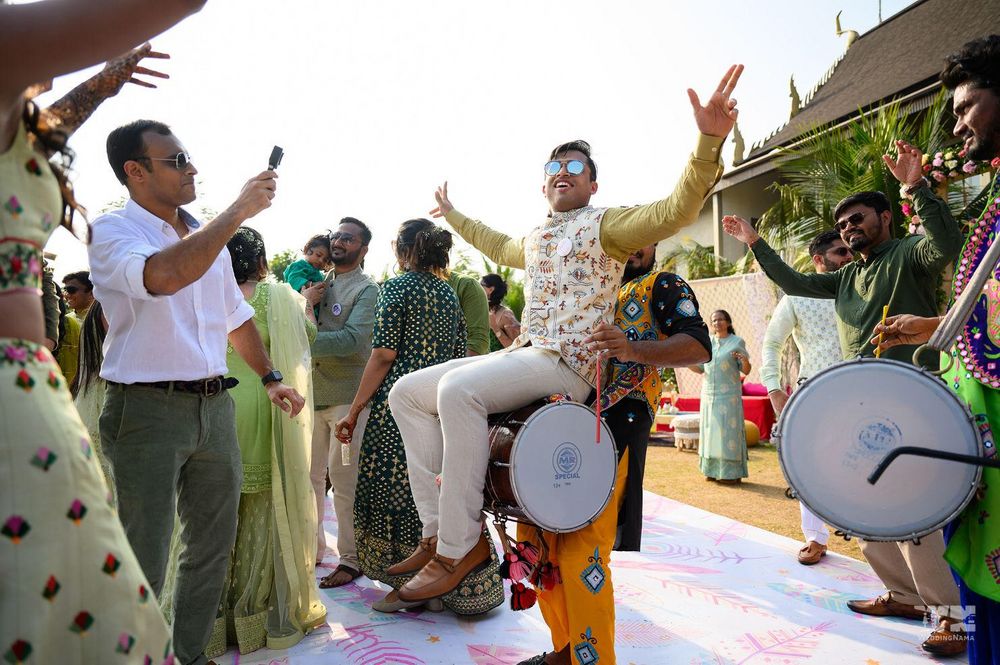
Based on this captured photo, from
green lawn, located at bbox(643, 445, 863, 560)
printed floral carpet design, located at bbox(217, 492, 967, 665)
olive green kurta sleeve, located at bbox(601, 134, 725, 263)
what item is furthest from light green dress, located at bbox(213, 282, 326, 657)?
green lawn, located at bbox(643, 445, 863, 560)

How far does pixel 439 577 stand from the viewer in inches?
105

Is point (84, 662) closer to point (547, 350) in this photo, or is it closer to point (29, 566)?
point (29, 566)

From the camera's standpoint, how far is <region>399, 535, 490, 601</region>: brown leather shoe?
8.76 ft

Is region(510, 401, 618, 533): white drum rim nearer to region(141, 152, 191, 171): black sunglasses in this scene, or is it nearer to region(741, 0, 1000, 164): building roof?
region(141, 152, 191, 171): black sunglasses

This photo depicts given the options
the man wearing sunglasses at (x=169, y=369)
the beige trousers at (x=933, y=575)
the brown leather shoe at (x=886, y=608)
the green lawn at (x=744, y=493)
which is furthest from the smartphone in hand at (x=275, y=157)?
the green lawn at (x=744, y=493)

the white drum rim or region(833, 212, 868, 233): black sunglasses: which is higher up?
region(833, 212, 868, 233): black sunglasses

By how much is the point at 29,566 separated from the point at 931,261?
3.78 meters

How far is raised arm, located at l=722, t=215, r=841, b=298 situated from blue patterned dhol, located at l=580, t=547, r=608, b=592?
2102 millimetres

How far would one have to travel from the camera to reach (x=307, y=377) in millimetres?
3678

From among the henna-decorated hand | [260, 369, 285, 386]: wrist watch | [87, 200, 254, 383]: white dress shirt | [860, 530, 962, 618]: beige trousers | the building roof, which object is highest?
the building roof

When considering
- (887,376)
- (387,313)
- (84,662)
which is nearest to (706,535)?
(387,313)

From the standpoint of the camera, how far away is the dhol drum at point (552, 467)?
249cm

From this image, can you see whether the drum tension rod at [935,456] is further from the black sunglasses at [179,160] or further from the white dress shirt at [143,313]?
the black sunglasses at [179,160]

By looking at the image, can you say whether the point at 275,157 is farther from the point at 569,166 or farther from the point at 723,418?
the point at 723,418
